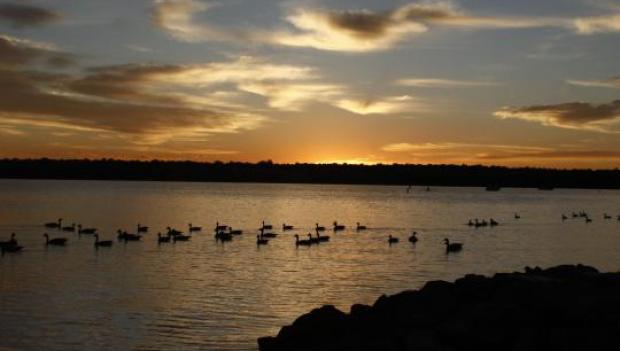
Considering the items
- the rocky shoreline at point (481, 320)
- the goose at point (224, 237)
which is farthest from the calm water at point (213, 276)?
the rocky shoreline at point (481, 320)

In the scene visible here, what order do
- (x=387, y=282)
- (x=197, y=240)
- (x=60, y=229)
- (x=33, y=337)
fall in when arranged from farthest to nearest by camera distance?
(x=60, y=229), (x=197, y=240), (x=387, y=282), (x=33, y=337)

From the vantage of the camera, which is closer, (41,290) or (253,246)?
(41,290)

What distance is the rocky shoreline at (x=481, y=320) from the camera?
12383 mm

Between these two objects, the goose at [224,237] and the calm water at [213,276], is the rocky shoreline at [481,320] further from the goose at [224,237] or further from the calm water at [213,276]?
the goose at [224,237]

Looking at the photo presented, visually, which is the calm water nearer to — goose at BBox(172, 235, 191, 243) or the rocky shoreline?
goose at BBox(172, 235, 191, 243)

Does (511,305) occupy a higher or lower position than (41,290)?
higher

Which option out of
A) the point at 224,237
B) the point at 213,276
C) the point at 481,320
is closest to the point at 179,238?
the point at 224,237

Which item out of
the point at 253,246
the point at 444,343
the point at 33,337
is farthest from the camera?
the point at 253,246

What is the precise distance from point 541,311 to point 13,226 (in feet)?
162

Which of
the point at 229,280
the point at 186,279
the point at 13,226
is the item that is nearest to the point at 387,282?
the point at 229,280

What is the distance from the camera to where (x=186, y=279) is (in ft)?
94.7

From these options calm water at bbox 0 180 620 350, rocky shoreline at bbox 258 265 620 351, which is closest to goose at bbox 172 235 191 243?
calm water at bbox 0 180 620 350

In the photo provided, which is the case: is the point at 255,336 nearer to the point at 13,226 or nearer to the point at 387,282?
the point at 387,282

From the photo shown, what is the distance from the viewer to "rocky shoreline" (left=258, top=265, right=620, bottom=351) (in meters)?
12.4
